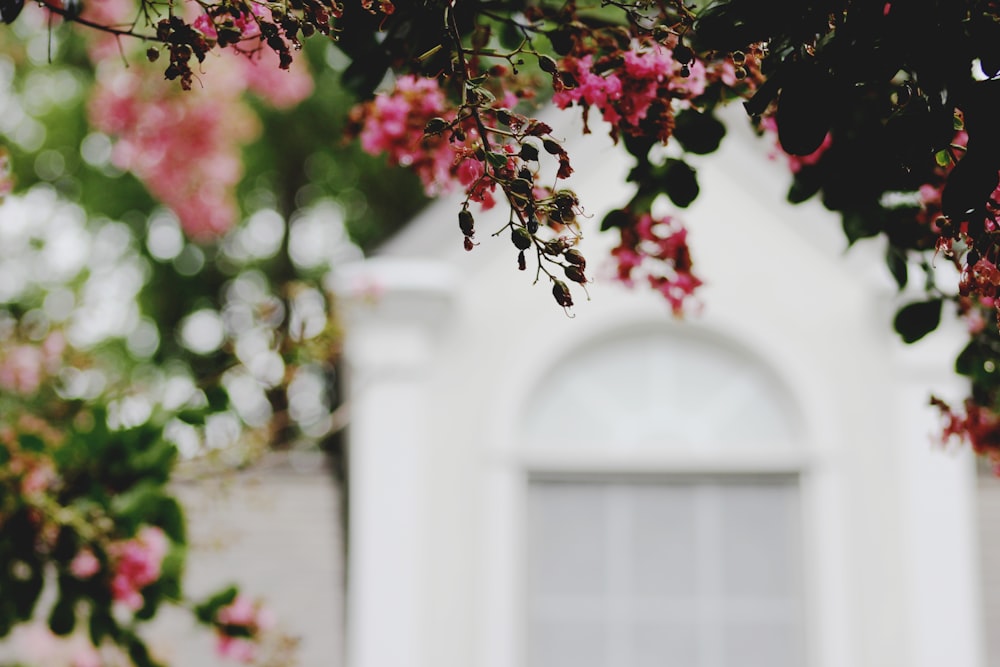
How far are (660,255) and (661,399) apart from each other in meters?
2.65

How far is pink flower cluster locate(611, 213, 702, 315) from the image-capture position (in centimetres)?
252

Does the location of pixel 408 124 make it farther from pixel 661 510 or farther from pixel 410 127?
pixel 661 510

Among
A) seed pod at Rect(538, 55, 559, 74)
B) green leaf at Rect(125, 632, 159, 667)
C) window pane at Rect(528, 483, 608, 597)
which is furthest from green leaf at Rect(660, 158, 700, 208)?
window pane at Rect(528, 483, 608, 597)

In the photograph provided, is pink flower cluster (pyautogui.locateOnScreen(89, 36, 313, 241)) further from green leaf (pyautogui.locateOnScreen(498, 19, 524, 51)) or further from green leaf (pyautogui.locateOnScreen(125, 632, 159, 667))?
green leaf (pyautogui.locateOnScreen(498, 19, 524, 51))

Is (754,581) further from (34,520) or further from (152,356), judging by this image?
(152,356)

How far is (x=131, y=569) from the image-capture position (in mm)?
3195

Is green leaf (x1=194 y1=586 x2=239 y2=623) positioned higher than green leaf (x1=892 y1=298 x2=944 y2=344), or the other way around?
green leaf (x1=892 y1=298 x2=944 y2=344)

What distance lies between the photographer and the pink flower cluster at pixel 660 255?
2.52 m

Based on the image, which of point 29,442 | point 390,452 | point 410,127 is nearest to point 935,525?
point 390,452

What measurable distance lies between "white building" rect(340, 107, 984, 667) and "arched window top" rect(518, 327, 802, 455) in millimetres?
10

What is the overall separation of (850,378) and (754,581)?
3.22 feet

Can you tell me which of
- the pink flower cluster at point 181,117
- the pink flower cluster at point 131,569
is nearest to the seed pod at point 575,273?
the pink flower cluster at point 131,569

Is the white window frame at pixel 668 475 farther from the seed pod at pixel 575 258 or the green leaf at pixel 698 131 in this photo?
the seed pod at pixel 575 258

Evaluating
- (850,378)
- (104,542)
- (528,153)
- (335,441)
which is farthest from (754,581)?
(335,441)
